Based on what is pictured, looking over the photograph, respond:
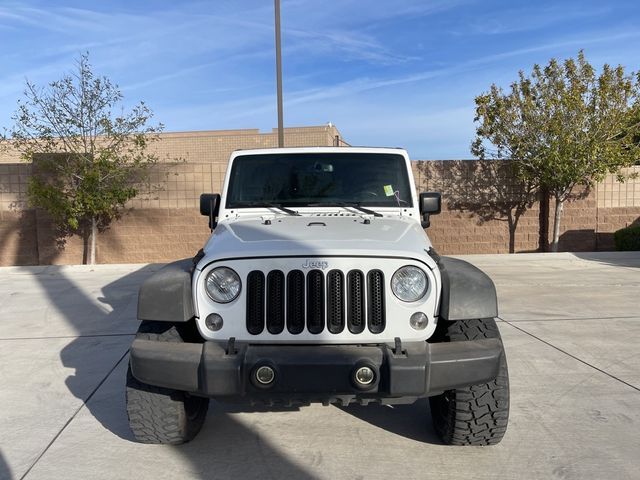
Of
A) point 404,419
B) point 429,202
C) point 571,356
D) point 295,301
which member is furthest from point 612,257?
point 295,301

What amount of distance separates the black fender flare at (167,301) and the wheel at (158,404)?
0.20m

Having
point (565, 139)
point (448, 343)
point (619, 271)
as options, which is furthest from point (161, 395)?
point (565, 139)

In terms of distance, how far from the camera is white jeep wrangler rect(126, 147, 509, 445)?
2807mm

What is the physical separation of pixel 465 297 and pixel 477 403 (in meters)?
0.68

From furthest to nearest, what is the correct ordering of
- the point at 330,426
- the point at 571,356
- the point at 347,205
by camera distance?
the point at 571,356 < the point at 347,205 < the point at 330,426

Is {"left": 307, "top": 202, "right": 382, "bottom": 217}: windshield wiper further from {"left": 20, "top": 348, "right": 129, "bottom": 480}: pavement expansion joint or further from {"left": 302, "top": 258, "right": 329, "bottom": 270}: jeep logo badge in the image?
{"left": 20, "top": 348, "right": 129, "bottom": 480}: pavement expansion joint

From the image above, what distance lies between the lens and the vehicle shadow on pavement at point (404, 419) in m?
3.65

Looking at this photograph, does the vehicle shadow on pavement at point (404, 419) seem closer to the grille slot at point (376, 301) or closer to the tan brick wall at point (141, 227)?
the grille slot at point (376, 301)

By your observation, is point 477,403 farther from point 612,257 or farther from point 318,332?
point 612,257

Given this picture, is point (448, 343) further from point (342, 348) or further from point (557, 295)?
point (557, 295)

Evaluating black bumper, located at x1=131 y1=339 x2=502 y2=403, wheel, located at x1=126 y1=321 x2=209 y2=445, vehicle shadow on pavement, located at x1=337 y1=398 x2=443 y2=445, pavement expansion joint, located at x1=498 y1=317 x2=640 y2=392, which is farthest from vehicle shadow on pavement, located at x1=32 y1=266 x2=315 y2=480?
pavement expansion joint, located at x1=498 y1=317 x2=640 y2=392

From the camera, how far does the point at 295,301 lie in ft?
9.96

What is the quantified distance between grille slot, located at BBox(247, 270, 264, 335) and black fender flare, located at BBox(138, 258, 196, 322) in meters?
0.33

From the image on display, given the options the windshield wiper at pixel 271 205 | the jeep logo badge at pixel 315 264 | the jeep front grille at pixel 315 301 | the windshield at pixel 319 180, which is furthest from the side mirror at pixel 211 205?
the jeep logo badge at pixel 315 264
